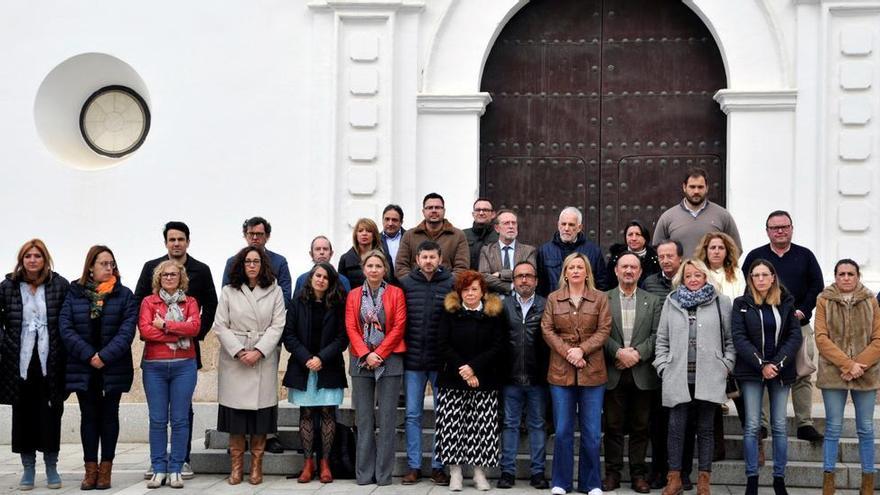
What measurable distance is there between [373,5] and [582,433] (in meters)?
5.20

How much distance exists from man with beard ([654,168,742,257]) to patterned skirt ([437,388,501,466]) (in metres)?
2.03

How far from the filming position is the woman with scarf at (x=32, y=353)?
10469 mm

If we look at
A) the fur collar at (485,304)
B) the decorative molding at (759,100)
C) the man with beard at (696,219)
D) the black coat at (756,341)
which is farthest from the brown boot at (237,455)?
the decorative molding at (759,100)

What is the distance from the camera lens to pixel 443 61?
1338 cm

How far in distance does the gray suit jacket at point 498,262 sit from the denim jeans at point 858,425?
2.53m

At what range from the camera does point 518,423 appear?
10422 mm

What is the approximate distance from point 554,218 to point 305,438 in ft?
13.4

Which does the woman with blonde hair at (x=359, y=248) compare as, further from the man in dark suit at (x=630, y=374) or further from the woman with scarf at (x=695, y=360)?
the woman with scarf at (x=695, y=360)

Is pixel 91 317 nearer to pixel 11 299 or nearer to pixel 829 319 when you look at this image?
pixel 11 299

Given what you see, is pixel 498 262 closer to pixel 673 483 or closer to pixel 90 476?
pixel 673 483

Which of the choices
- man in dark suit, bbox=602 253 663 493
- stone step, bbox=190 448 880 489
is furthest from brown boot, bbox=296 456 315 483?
man in dark suit, bbox=602 253 663 493

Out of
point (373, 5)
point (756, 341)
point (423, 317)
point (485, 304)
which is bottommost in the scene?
point (756, 341)

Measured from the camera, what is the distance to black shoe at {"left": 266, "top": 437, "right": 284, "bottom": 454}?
437 inches

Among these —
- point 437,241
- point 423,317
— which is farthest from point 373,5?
point 423,317
